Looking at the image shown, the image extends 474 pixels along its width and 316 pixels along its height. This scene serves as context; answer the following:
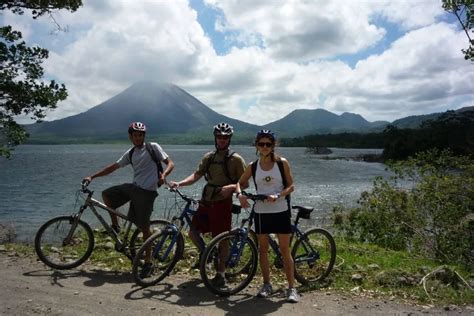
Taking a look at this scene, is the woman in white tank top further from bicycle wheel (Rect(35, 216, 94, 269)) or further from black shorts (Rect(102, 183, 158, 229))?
bicycle wheel (Rect(35, 216, 94, 269))

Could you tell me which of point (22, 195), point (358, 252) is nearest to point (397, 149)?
point (22, 195)

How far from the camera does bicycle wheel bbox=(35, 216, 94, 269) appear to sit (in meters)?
7.36

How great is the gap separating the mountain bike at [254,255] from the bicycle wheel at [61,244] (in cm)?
260

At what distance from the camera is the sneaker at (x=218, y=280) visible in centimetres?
638

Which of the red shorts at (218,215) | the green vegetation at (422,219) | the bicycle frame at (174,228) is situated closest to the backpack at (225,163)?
the red shorts at (218,215)

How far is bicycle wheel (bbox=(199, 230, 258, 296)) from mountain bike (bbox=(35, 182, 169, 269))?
1890 millimetres

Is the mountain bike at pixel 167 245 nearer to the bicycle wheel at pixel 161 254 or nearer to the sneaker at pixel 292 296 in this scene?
the bicycle wheel at pixel 161 254

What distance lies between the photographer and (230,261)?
654 cm

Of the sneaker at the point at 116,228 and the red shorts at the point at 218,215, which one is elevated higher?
the red shorts at the point at 218,215

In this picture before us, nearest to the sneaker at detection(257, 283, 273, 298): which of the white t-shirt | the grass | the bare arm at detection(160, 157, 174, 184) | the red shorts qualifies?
the grass

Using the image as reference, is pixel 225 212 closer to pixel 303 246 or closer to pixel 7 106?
pixel 303 246

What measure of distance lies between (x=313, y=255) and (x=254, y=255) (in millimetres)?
1130

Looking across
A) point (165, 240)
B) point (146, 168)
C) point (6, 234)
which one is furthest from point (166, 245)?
point (6, 234)

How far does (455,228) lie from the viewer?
496 inches
